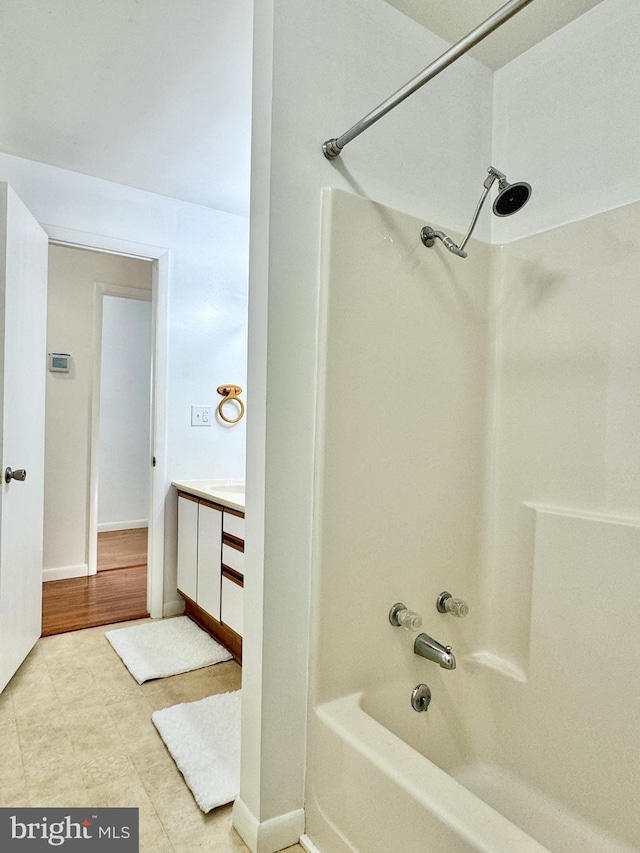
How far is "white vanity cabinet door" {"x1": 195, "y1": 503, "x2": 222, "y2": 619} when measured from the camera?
2.46m

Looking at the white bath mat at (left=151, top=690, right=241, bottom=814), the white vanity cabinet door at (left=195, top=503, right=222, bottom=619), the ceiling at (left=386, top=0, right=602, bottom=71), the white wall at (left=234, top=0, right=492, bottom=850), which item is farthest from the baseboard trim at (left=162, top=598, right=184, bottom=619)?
the ceiling at (left=386, top=0, right=602, bottom=71)

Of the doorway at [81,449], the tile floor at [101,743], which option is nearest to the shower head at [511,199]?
the tile floor at [101,743]

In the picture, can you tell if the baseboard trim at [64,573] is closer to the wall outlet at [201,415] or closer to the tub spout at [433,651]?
the wall outlet at [201,415]

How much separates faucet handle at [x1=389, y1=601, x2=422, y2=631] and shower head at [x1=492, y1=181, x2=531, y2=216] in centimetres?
111

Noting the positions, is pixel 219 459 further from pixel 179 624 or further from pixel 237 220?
pixel 237 220

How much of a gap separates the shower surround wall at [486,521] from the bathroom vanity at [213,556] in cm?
89

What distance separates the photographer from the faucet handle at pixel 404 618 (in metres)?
1.44

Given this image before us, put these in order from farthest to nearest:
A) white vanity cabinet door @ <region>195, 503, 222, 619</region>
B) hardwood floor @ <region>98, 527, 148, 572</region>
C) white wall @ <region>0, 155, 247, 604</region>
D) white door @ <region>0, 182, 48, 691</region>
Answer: hardwood floor @ <region>98, 527, 148, 572</region>
white wall @ <region>0, 155, 247, 604</region>
white vanity cabinet door @ <region>195, 503, 222, 619</region>
white door @ <region>0, 182, 48, 691</region>

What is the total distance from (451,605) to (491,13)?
182 centimetres

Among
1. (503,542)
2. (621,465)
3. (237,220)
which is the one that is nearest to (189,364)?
(237,220)

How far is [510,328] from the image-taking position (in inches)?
68.5

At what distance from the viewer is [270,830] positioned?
1.33m

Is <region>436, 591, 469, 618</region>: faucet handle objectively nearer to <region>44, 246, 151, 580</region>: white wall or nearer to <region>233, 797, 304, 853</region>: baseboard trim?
<region>233, 797, 304, 853</region>: baseboard trim

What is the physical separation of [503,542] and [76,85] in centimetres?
236
